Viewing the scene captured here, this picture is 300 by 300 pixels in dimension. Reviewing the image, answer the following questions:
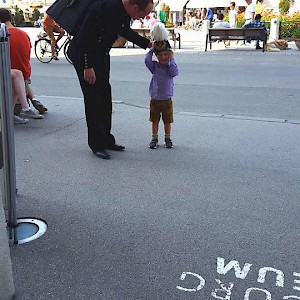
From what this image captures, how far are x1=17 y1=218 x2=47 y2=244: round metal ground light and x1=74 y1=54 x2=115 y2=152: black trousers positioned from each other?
5.88 ft

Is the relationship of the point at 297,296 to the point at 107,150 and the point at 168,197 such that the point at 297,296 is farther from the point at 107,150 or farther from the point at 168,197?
the point at 107,150

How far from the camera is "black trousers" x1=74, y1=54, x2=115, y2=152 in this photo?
4996 mm

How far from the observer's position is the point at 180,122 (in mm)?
6949

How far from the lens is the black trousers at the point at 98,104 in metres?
5.00

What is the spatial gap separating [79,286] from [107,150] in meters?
2.83

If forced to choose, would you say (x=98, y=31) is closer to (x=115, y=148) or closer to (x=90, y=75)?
(x=90, y=75)

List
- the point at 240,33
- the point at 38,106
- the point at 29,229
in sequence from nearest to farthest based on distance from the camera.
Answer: the point at 29,229, the point at 38,106, the point at 240,33

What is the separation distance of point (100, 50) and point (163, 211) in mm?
1971

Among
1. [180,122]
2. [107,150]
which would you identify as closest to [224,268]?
[107,150]

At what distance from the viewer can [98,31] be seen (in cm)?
464

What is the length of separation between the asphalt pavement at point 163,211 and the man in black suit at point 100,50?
0.36 meters

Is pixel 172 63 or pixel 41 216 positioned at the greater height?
pixel 172 63

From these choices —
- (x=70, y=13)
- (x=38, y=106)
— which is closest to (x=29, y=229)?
(x=70, y=13)

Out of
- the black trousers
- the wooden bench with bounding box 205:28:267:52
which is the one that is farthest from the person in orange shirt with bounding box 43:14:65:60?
the black trousers
